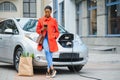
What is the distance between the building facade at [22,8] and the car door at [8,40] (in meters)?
55.0

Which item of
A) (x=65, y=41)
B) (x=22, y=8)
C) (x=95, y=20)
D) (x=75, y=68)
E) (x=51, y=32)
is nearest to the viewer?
(x=51, y=32)

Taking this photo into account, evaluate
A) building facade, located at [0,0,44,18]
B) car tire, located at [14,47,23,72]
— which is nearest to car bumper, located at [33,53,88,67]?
Answer: car tire, located at [14,47,23,72]

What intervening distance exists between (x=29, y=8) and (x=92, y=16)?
42870 mm

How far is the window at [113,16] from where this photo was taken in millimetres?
22888

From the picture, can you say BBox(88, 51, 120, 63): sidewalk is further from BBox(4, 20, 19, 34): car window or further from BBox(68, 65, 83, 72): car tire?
BBox(4, 20, 19, 34): car window

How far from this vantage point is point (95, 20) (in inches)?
1048

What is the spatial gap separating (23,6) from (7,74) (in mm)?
58114

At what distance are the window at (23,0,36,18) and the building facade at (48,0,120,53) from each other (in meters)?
34.1

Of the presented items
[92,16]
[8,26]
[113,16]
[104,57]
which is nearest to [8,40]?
[8,26]

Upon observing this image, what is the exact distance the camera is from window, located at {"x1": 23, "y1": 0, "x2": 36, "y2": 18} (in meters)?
69.2

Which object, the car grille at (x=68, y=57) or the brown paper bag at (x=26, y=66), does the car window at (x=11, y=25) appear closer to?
the brown paper bag at (x=26, y=66)

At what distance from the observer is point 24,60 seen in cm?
1105

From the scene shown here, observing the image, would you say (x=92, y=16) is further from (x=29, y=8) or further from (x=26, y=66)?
(x=29, y=8)

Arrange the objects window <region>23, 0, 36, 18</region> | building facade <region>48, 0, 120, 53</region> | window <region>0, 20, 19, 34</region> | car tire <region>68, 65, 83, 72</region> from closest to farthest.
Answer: car tire <region>68, 65, 83, 72</region> → window <region>0, 20, 19, 34</region> → building facade <region>48, 0, 120, 53</region> → window <region>23, 0, 36, 18</region>
